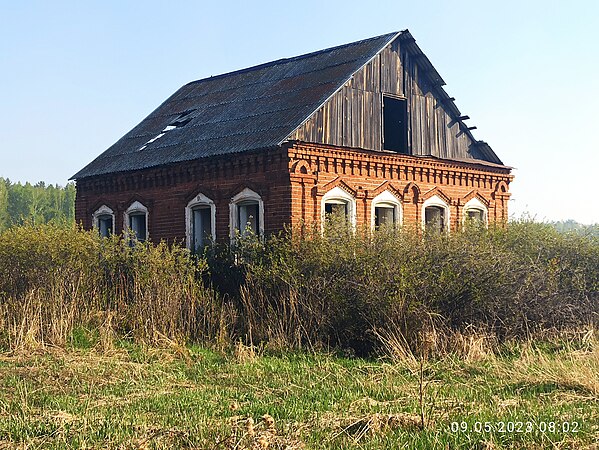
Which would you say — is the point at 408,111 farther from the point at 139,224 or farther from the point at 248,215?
the point at 139,224

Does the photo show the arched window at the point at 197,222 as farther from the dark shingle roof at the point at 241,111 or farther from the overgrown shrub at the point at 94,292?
the overgrown shrub at the point at 94,292

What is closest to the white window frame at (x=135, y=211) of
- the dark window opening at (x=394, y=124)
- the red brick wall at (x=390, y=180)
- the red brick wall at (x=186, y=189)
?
the red brick wall at (x=186, y=189)

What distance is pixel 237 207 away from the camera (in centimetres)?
1945

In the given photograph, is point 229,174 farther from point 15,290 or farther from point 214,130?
point 15,290

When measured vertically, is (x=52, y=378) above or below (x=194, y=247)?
below

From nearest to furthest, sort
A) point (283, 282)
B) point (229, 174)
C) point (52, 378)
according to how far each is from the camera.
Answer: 1. point (52, 378)
2. point (283, 282)
3. point (229, 174)

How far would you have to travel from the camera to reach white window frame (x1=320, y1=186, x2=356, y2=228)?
18.6 meters

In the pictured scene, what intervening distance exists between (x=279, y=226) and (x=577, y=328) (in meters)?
6.92

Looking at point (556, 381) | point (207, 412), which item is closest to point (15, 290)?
point (207, 412)

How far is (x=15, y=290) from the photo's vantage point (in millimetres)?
14477
